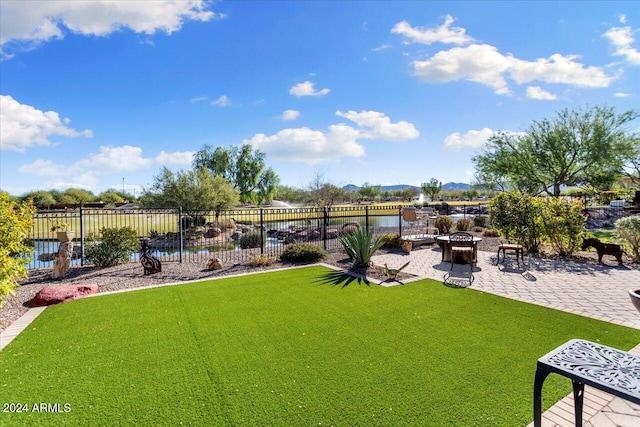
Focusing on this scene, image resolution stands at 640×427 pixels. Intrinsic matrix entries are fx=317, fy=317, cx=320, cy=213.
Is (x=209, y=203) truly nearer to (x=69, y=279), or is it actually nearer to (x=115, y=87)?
(x=115, y=87)

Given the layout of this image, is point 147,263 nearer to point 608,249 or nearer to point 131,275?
point 131,275

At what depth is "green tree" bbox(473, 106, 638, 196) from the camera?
57.5ft

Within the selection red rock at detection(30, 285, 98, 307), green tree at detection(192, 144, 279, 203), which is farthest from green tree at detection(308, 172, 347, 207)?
red rock at detection(30, 285, 98, 307)

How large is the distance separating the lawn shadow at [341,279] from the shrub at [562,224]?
6227mm

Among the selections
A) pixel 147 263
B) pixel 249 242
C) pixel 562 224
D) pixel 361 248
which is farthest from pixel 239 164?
pixel 562 224

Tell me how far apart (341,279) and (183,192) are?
18484mm

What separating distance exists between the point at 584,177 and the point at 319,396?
80.1 feet

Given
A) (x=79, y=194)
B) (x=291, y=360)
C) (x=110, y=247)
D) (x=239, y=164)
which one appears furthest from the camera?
(x=79, y=194)

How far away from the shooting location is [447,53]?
11.6 metres

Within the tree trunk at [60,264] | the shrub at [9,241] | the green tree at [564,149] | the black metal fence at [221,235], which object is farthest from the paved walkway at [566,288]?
the green tree at [564,149]

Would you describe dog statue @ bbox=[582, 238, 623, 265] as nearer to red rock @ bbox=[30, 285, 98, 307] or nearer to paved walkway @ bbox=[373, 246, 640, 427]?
paved walkway @ bbox=[373, 246, 640, 427]

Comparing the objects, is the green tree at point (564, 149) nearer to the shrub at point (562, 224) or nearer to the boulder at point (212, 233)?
the shrub at point (562, 224)

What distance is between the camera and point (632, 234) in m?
8.49

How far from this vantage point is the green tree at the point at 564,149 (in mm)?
17516
